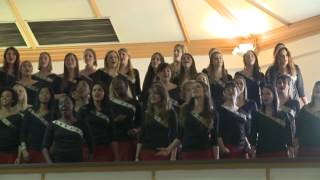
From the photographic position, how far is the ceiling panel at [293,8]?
8406mm

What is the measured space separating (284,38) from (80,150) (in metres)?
4.91

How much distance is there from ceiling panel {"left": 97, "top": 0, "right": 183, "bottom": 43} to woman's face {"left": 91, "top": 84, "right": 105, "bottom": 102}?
13.6 ft

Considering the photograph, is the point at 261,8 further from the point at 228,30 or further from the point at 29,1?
the point at 29,1

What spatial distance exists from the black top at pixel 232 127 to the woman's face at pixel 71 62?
5.12ft

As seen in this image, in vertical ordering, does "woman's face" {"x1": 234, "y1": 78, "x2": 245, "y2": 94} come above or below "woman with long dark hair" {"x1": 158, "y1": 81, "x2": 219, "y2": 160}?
above

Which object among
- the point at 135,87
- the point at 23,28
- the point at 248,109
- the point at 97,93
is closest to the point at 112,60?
the point at 135,87

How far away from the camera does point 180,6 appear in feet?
30.1

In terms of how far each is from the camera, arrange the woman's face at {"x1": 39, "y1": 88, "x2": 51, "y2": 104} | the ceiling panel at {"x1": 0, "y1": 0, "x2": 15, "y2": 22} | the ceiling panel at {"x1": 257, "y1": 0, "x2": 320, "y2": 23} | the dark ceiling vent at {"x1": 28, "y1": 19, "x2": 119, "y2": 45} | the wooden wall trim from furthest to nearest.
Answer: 1. the dark ceiling vent at {"x1": 28, "y1": 19, "x2": 119, "y2": 45}
2. the ceiling panel at {"x1": 0, "y1": 0, "x2": 15, "y2": 22}
3. the wooden wall trim
4. the ceiling panel at {"x1": 257, "y1": 0, "x2": 320, "y2": 23}
5. the woman's face at {"x1": 39, "y1": 88, "x2": 51, "y2": 104}

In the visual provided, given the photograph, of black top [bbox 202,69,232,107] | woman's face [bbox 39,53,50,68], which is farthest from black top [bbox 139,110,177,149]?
woman's face [bbox 39,53,50,68]

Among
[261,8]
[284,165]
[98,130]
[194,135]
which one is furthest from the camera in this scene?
[261,8]

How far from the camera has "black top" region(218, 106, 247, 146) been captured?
4961 mm

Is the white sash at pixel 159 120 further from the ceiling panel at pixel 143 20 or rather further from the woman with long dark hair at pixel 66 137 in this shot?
the ceiling panel at pixel 143 20

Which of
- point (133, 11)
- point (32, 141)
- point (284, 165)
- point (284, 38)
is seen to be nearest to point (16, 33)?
point (133, 11)

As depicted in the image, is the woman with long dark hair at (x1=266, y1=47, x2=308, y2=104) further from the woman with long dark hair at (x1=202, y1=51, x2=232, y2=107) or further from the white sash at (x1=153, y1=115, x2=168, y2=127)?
the white sash at (x1=153, y1=115, x2=168, y2=127)
